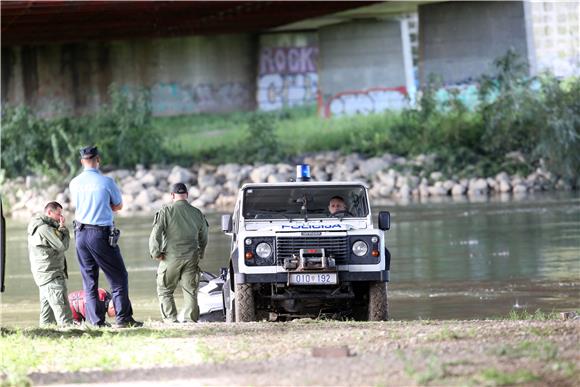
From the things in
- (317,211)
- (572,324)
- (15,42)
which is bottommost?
(572,324)

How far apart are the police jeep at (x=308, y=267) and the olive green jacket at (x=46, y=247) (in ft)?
6.65

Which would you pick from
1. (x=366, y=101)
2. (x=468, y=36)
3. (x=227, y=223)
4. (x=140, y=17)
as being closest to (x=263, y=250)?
(x=227, y=223)

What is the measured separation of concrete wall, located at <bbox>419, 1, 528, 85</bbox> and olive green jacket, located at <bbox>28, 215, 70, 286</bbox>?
39.0 meters

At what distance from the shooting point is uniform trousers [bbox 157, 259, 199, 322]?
16781mm

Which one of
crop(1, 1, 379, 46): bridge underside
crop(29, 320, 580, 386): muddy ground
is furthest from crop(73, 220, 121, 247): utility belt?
crop(1, 1, 379, 46): bridge underside

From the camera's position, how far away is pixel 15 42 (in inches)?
2537

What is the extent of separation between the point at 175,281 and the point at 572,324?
17.7 feet

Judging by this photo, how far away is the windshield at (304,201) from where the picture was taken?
1703 cm

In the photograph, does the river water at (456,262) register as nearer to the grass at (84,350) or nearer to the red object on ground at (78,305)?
the red object on ground at (78,305)

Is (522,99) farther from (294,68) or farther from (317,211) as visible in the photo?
(317,211)

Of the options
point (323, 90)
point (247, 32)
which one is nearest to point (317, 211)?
point (323, 90)

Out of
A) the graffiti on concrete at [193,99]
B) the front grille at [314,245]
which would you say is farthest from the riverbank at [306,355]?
the graffiti on concrete at [193,99]

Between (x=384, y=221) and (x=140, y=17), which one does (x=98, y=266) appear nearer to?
(x=384, y=221)

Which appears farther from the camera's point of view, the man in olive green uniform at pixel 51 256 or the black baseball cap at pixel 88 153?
the man in olive green uniform at pixel 51 256
